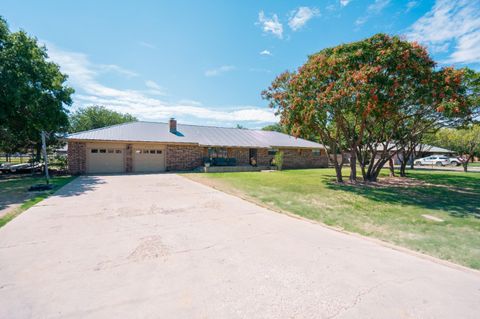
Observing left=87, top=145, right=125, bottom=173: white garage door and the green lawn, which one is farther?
left=87, top=145, right=125, bottom=173: white garage door

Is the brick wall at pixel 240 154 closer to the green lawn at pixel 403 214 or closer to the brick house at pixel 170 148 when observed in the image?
the brick house at pixel 170 148

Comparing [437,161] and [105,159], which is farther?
[437,161]

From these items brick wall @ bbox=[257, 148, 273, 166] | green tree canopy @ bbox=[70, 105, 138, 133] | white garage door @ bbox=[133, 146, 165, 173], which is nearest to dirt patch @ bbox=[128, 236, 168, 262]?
white garage door @ bbox=[133, 146, 165, 173]

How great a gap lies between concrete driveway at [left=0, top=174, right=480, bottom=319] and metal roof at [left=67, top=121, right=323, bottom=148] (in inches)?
516

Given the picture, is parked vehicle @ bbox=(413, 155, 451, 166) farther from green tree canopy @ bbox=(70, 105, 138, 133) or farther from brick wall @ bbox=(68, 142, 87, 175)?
green tree canopy @ bbox=(70, 105, 138, 133)

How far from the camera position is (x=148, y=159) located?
18406 millimetres

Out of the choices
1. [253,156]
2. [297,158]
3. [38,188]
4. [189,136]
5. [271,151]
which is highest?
[189,136]

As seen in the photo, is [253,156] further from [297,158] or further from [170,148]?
[170,148]

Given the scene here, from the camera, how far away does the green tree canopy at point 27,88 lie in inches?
467

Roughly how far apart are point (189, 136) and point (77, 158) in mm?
8932

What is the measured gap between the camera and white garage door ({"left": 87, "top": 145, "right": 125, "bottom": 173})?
16656 millimetres

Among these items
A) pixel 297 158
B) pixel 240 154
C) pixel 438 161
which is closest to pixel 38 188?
pixel 240 154

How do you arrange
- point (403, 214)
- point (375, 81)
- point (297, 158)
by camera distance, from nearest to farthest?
point (403, 214) < point (375, 81) < point (297, 158)

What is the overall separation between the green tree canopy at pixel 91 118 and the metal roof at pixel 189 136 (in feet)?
69.1
